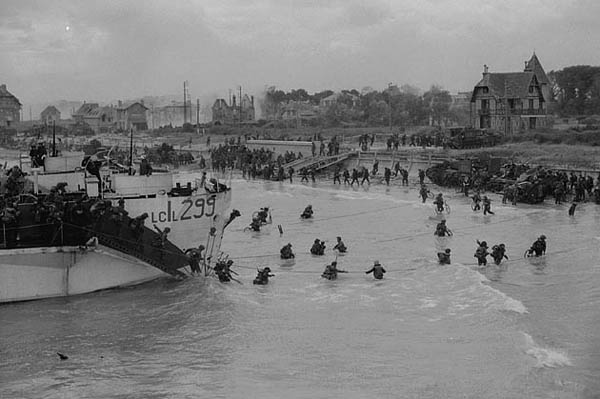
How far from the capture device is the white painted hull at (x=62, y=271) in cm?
2130

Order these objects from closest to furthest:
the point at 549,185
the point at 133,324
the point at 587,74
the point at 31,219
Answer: the point at 133,324, the point at 31,219, the point at 549,185, the point at 587,74

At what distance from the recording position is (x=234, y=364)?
16.9 metres

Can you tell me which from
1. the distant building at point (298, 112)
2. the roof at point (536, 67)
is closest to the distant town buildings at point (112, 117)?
the distant building at point (298, 112)

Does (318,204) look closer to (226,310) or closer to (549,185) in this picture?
(549,185)

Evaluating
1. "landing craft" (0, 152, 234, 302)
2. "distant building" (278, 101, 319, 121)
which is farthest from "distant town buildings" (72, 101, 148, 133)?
"landing craft" (0, 152, 234, 302)

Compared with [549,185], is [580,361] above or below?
below

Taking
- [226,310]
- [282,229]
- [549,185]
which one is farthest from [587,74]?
[226,310]

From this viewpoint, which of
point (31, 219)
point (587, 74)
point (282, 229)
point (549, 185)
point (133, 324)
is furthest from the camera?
point (587, 74)

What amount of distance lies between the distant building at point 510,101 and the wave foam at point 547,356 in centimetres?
5770

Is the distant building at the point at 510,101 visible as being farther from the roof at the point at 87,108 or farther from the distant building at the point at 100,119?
the roof at the point at 87,108

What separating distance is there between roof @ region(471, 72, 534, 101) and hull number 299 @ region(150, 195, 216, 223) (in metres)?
52.9

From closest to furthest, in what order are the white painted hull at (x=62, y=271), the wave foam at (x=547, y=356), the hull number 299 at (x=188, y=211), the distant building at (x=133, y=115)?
1. the wave foam at (x=547, y=356)
2. the white painted hull at (x=62, y=271)
3. the hull number 299 at (x=188, y=211)
4. the distant building at (x=133, y=115)

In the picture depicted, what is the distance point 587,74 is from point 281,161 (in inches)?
1984

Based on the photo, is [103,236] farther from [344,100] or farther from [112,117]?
[112,117]
